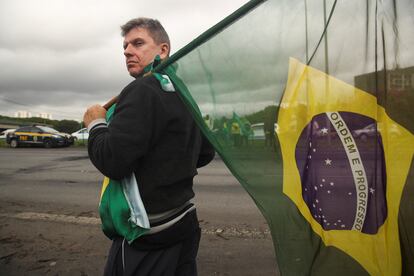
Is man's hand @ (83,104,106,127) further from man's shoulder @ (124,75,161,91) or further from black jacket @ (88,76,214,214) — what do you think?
man's shoulder @ (124,75,161,91)

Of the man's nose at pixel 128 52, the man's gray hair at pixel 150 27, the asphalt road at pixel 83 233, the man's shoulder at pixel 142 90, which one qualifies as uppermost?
the man's gray hair at pixel 150 27

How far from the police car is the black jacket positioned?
23860 mm

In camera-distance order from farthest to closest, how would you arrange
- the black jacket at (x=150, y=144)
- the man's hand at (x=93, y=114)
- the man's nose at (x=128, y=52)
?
the man's nose at (x=128, y=52) < the man's hand at (x=93, y=114) < the black jacket at (x=150, y=144)

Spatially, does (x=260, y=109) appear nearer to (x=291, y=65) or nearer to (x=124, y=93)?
(x=291, y=65)

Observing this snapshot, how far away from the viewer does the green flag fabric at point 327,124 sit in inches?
44.1

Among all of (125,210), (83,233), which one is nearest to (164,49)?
(125,210)

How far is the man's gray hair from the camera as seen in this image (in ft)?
5.66

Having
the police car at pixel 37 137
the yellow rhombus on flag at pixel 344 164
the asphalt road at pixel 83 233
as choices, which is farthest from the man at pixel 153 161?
the police car at pixel 37 137

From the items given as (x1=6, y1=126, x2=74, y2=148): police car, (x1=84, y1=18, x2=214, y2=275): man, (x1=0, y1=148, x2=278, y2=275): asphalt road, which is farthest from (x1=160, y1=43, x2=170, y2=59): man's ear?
(x1=6, y1=126, x2=74, y2=148): police car

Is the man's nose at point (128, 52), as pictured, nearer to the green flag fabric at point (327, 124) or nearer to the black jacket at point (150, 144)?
the black jacket at point (150, 144)

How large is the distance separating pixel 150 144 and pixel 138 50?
22.1 inches

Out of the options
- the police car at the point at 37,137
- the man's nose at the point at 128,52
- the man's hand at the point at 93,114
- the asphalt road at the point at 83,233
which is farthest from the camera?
the police car at the point at 37,137

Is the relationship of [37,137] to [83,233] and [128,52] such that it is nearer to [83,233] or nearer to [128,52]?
[83,233]

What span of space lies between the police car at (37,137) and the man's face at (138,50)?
77.4ft
